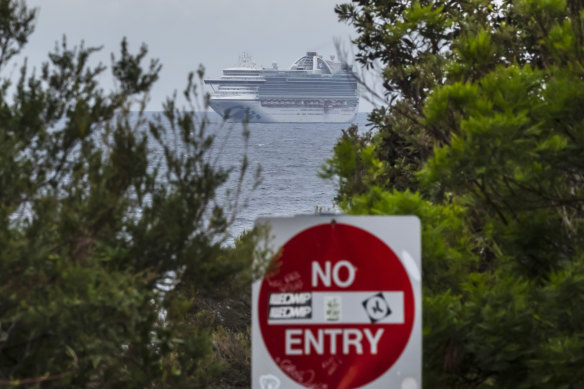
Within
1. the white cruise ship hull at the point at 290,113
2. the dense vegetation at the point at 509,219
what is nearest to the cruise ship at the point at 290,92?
the white cruise ship hull at the point at 290,113

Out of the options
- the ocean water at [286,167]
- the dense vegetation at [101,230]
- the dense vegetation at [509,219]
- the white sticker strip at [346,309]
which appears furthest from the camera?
the ocean water at [286,167]

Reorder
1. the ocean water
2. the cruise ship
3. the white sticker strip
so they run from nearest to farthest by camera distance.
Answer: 1. the white sticker strip
2. the ocean water
3. the cruise ship

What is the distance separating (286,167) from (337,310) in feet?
303

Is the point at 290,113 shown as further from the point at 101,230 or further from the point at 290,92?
the point at 101,230

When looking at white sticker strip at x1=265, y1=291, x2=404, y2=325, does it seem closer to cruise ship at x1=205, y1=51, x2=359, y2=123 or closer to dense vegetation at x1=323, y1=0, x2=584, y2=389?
dense vegetation at x1=323, y1=0, x2=584, y2=389

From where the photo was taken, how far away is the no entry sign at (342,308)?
3.12m

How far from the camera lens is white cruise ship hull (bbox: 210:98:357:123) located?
143875mm

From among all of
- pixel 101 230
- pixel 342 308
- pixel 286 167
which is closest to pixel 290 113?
pixel 286 167

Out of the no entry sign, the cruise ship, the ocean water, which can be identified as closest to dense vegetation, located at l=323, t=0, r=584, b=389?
the ocean water

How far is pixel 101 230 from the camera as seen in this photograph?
4230 mm

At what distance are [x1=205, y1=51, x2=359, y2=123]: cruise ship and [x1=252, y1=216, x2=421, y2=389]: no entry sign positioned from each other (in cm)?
13785

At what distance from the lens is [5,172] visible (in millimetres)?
4188

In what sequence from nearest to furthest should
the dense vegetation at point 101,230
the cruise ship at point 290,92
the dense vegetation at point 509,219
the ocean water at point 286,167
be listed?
the dense vegetation at point 101,230 < the dense vegetation at point 509,219 < the ocean water at point 286,167 < the cruise ship at point 290,92

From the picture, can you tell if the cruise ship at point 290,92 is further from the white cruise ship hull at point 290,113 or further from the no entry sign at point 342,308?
the no entry sign at point 342,308
